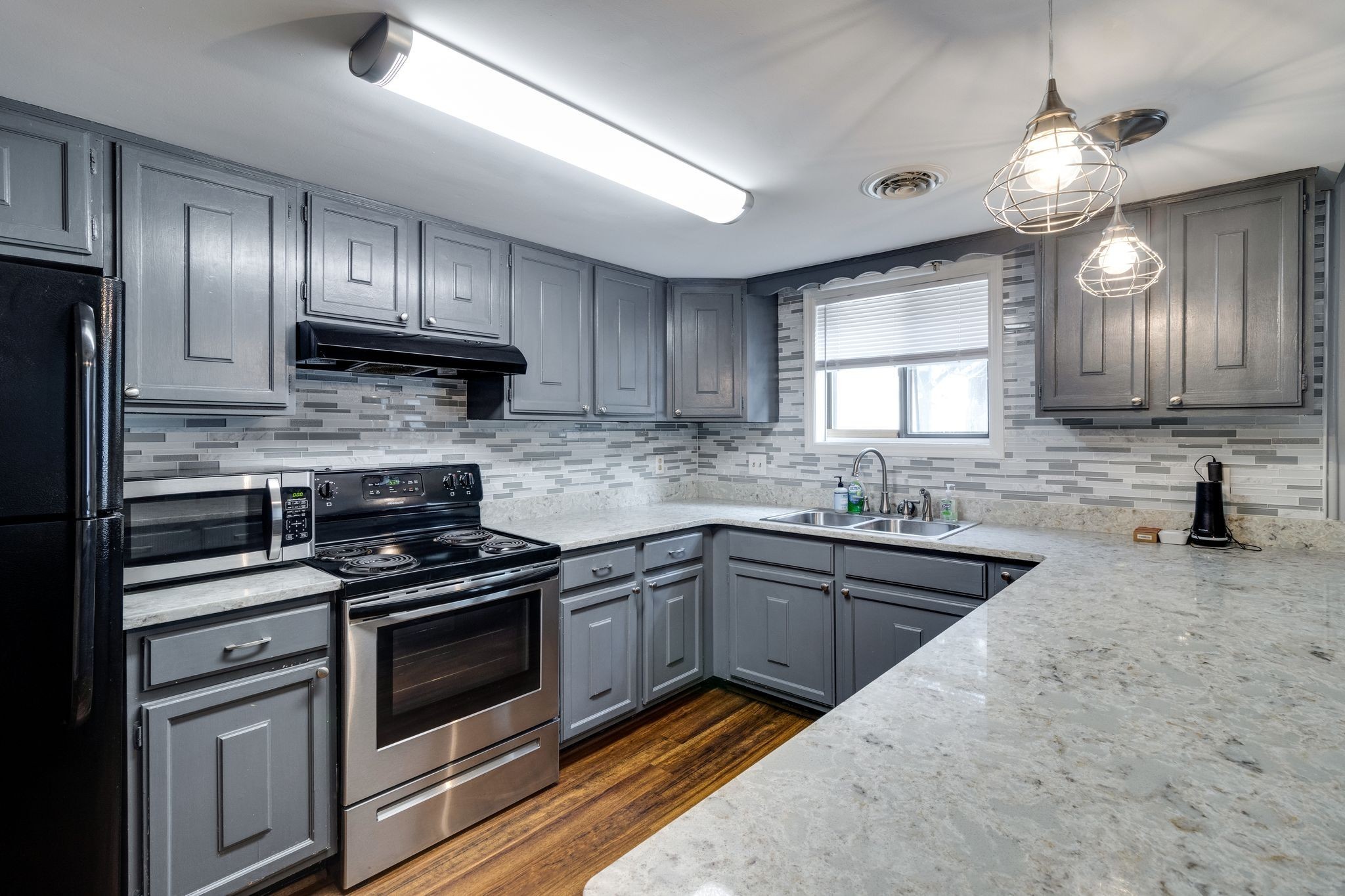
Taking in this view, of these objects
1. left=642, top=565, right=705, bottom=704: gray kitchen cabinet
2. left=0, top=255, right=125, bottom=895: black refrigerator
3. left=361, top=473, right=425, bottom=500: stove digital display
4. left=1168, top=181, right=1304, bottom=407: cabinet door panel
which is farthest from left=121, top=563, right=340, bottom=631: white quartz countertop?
left=1168, top=181, right=1304, bottom=407: cabinet door panel

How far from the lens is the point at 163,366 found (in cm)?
188

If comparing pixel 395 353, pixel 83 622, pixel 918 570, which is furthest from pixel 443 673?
pixel 918 570

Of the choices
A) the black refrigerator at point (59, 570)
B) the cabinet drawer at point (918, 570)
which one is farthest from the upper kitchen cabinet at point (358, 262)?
the cabinet drawer at point (918, 570)

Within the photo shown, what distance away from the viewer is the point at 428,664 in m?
2.09

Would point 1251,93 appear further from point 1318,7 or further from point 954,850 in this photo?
point 954,850

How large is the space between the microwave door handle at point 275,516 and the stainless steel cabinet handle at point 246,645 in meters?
0.36

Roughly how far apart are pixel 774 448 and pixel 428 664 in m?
2.29

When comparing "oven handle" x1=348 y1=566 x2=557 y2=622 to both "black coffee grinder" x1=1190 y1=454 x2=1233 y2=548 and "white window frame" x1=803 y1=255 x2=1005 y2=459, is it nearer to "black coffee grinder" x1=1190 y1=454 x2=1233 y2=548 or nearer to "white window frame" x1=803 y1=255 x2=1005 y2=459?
"white window frame" x1=803 y1=255 x2=1005 y2=459

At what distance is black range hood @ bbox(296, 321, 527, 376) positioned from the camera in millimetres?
2113

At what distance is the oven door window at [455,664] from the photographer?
2.01 meters

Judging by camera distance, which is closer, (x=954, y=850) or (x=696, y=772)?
(x=954, y=850)

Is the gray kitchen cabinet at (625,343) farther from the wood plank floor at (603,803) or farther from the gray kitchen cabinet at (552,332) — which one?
the wood plank floor at (603,803)

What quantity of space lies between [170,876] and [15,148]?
6.27 ft

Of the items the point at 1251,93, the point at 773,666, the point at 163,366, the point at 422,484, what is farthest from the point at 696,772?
the point at 1251,93
